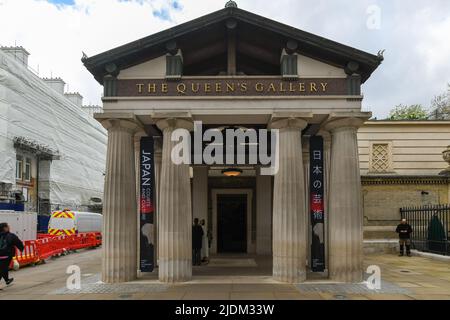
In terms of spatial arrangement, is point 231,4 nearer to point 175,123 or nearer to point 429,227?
point 175,123

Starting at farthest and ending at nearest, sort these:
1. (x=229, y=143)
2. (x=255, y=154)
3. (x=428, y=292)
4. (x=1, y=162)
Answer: (x=1, y=162)
(x=255, y=154)
(x=229, y=143)
(x=428, y=292)

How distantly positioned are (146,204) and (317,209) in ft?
17.5

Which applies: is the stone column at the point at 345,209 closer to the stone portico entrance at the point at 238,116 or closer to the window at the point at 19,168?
the stone portico entrance at the point at 238,116

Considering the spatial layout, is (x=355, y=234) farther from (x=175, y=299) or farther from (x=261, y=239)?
(x=261, y=239)

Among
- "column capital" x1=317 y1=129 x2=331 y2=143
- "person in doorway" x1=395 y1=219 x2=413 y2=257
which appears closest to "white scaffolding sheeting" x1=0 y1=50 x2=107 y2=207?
"column capital" x1=317 y1=129 x2=331 y2=143

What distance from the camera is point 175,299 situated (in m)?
10.1

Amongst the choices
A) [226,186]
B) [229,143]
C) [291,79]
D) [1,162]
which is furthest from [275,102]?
[1,162]

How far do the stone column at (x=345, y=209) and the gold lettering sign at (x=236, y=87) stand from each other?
3.74 feet

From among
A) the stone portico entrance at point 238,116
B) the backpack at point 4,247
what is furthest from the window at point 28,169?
the stone portico entrance at point 238,116

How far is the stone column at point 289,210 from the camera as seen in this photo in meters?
12.5

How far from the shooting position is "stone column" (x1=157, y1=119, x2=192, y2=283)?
12500 millimetres

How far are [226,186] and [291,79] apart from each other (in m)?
9.03

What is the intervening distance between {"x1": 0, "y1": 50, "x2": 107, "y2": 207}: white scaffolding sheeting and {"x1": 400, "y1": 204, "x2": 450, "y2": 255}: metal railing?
2641cm

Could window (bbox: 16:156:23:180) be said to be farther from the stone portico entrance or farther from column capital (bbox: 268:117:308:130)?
column capital (bbox: 268:117:308:130)
